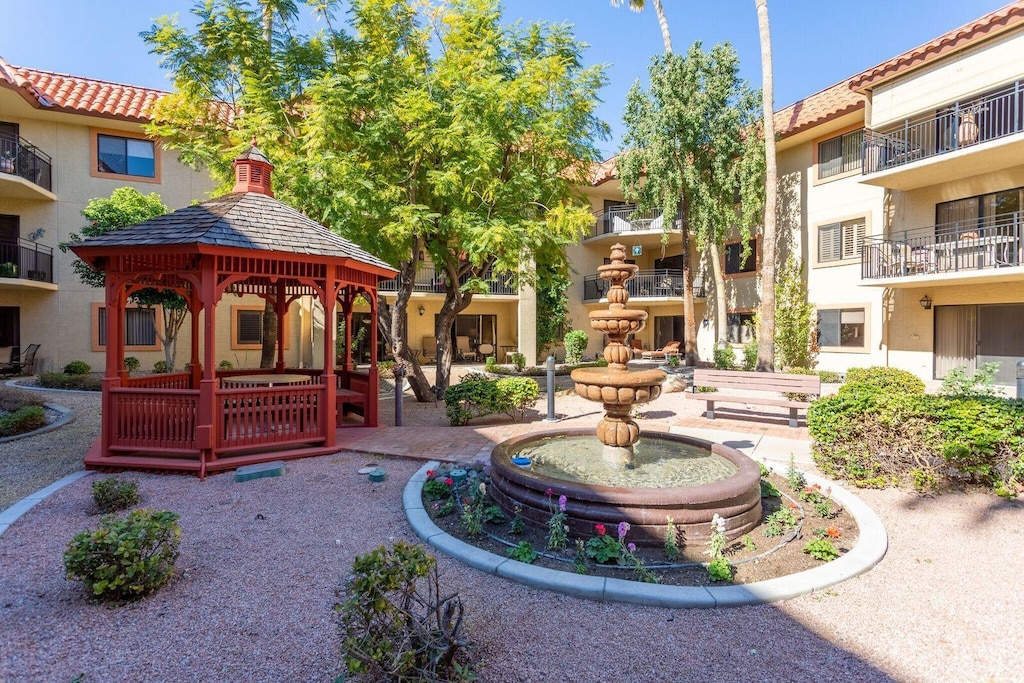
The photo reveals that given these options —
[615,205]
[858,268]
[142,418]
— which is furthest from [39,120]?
[858,268]

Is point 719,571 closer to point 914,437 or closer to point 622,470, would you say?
point 622,470

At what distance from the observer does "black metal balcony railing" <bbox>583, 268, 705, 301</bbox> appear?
2280 cm

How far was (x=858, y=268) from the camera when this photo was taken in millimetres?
16469

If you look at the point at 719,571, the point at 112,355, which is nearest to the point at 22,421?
the point at 112,355

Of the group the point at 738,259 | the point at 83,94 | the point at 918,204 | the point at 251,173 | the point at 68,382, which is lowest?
the point at 68,382

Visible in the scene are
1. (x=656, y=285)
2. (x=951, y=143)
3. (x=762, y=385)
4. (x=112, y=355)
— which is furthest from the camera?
(x=656, y=285)

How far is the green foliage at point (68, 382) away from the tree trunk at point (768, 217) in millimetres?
19284

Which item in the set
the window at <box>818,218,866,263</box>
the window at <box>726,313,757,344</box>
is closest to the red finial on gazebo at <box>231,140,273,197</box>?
the window at <box>818,218,866,263</box>

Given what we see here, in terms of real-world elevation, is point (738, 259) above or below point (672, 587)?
above

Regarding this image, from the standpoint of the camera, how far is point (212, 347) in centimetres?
690

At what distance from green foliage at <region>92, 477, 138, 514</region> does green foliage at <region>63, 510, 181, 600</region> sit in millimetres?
1926

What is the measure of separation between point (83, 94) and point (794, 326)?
2564 cm

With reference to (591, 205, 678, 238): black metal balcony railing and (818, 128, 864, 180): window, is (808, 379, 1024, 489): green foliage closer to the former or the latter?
(818, 128, 864, 180): window

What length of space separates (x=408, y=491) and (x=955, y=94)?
17689mm
